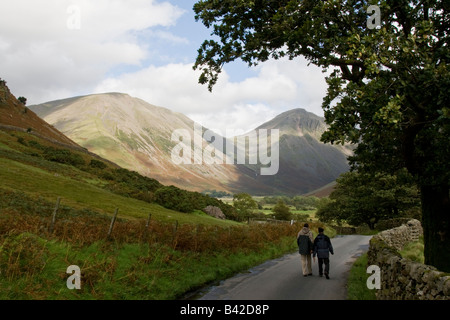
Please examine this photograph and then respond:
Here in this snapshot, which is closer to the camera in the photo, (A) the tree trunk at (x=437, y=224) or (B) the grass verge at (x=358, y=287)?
(B) the grass verge at (x=358, y=287)

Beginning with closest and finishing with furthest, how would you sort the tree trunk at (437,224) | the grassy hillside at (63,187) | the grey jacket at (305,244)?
1. the tree trunk at (437,224)
2. the grey jacket at (305,244)
3. the grassy hillside at (63,187)

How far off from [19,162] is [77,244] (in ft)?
122

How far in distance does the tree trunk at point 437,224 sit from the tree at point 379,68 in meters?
0.03

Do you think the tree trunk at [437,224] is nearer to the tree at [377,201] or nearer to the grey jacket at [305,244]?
the grey jacket at [305,244]

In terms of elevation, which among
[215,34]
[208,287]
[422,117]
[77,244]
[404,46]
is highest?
[215,34]

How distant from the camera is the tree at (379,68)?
9.24 m

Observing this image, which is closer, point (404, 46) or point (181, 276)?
point (404, 46)

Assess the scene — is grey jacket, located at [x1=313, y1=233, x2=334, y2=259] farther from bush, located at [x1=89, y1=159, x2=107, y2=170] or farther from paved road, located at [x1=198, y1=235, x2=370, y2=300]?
bush, located at [x1=89, y1=159, x2=107, y2=170]

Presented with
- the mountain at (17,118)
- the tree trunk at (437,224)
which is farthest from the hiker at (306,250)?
the mountain at (17,118)

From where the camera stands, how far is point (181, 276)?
13.1 meters

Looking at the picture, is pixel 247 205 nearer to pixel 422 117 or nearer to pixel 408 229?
pixel 408 229

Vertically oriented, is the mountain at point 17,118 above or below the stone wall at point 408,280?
above
